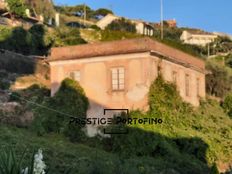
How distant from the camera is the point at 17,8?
71562 millimetres

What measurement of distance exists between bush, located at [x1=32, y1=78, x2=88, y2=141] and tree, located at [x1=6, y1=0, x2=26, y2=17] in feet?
128

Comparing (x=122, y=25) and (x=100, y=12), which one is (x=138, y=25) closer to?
(x=122, y=25)

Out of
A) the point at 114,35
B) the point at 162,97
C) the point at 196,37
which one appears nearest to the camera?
the point at 162,97

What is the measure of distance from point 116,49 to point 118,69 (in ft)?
4.59

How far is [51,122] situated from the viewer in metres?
32.8

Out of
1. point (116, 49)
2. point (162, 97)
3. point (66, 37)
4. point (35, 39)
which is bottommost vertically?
point (162, 97)

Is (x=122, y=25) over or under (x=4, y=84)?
over

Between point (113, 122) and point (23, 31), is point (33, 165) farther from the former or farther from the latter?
point (23, 31)

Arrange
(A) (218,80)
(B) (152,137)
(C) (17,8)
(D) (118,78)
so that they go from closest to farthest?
(B) (152,137), (D) (118,78), (A) (218,80), (C) (17,8)

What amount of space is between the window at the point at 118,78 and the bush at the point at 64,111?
2.01 metres

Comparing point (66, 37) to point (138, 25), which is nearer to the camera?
point (66, 37)

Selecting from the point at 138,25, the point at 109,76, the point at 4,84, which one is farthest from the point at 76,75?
the point at 138,25

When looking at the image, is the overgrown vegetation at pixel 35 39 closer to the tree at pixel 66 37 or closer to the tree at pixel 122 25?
the tree at pixel 66 37

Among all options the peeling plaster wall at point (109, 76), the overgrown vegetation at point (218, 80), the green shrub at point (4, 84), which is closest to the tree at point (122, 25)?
the overgrown vegetation at point (218, 80)
